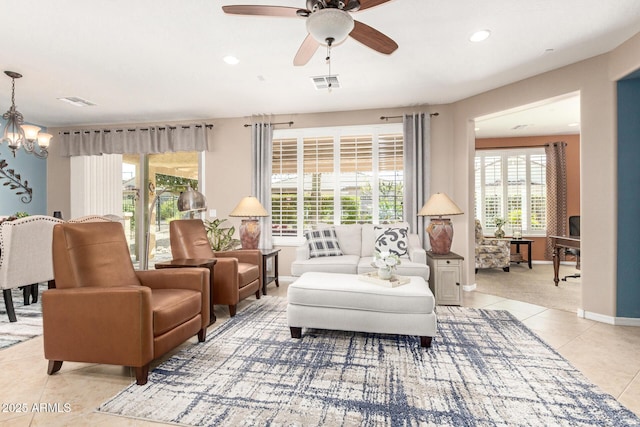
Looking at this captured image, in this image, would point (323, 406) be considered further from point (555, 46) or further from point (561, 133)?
point (561, 133)

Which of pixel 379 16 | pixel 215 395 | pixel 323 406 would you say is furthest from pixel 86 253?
pixel 379 16

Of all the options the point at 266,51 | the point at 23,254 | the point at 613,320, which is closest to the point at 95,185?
the point at 23,254

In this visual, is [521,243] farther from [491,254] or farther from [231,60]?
[231,60]

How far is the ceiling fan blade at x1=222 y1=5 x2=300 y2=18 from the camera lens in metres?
2.00

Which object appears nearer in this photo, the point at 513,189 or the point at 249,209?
the point at 249,209

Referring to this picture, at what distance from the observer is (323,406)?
6.34 ft

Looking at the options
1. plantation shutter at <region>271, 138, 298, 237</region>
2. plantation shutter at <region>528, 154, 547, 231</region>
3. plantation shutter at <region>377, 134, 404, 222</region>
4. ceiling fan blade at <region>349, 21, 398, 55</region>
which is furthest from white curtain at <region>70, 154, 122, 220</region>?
plantation shutter at <region>528, 154, 547, 231</region>

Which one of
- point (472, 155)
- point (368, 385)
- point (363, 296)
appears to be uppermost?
point (472, 155)

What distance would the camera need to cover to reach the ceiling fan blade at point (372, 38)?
2.21 metres

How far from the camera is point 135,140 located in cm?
577

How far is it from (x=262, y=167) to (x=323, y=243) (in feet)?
5.76

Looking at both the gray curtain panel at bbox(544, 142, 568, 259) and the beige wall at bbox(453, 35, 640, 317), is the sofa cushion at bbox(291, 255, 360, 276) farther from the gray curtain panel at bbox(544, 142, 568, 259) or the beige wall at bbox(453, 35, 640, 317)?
the gray curtain panel at bbox(544, 142, 568, 259)

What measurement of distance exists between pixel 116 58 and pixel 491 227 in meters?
7.29

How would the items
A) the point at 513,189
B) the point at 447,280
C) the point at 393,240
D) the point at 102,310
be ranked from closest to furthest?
the point at 102,310 → the point at 447,280 → the point at 393,240 → the point at 513,189
